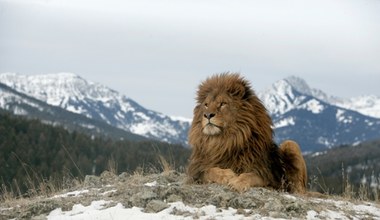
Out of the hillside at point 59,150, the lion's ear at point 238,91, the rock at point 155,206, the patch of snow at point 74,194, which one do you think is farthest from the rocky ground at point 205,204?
the hillside at point 59,150

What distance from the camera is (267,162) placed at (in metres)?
9.70

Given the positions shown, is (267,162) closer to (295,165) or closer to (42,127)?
(295,165)

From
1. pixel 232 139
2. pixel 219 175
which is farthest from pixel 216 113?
pixel 219 175

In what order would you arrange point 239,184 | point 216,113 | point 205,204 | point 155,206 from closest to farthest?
point 155,206 < point 205,204 < point 239,184 < point 216,113

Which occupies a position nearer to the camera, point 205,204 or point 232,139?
point 205,204

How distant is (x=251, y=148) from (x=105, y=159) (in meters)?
110

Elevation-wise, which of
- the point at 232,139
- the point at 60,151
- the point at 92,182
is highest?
the point at 232,139

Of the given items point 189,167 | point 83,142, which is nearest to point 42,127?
point 83,142

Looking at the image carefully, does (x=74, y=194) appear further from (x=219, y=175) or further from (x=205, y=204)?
(x=205, y=204)

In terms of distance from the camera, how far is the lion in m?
9.39

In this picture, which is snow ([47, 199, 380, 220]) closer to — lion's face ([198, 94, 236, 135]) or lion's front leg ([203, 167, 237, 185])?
lion's front leg ([203, 167, 237, 185])

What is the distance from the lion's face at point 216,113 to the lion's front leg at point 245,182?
0.80 m

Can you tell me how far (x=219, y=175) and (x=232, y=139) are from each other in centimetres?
61

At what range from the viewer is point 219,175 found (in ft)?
30.4
